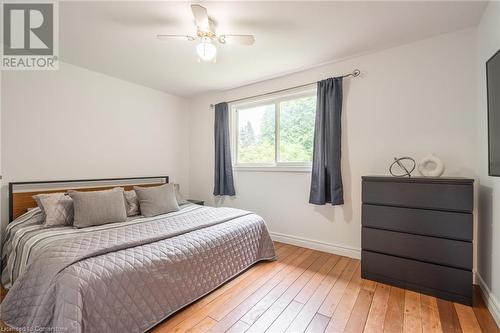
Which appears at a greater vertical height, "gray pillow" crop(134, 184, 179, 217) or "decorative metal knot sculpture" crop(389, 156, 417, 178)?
"decorative metal knot sculpture" crop(389, 156, 417, 178)

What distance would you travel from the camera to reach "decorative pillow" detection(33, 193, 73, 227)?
84.8 inches

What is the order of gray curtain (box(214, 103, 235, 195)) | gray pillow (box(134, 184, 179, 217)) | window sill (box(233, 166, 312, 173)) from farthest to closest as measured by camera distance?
gray curtain (box(214, 103, 235, 195))
window sill (box(233, 166, 312, 173))
gray pillow (box(134, 184, 179, 217))

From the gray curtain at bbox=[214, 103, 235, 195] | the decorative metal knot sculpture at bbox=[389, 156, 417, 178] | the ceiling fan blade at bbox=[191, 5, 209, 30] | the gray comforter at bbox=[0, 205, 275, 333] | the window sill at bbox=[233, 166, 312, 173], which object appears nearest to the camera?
the gray comforter at bbox=[0, 205, 275, 333]

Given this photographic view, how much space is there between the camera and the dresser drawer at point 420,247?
183 centimetres

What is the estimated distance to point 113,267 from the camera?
1.42m

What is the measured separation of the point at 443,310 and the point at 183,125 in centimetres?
417

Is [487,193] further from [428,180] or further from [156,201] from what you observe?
[156,201]

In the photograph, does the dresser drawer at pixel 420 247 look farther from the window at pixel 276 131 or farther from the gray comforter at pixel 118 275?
the gray comforter at pixel 118 275

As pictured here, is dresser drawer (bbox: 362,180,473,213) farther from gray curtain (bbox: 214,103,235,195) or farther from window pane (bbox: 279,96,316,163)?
gray curtain (bbox: 214,103,235,195)

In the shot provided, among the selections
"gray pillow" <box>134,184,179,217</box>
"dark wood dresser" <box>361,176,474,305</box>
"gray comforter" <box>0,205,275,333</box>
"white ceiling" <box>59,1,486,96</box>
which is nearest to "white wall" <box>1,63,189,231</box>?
"white ceiling" <box>59,1,486,96</box>

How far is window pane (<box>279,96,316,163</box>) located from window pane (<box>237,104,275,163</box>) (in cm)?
18

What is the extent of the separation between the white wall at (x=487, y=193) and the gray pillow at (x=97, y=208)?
10.7 ft

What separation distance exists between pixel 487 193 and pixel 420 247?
2.22 feet

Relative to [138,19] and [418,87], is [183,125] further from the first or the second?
[418,87]
